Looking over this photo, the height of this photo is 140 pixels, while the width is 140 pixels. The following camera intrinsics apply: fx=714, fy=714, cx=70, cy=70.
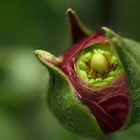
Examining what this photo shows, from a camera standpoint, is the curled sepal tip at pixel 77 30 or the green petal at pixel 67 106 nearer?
the green petal at pixel 67 106

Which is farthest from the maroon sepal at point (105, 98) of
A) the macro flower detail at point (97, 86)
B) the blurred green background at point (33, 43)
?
the blurred green background at point (33, 43)

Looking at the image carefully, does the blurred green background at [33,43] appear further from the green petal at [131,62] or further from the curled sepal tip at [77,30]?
the green petal at [131,62]

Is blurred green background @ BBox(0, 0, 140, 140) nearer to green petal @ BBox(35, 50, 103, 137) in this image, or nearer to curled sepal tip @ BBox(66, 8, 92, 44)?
curled sepal tip @ BBox(66, 8, 92, 44)

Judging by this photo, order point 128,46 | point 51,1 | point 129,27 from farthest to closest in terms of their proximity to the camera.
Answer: point 51,1 → point 129,27 → point 128,46

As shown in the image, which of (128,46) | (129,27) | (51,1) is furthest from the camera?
(51,1)

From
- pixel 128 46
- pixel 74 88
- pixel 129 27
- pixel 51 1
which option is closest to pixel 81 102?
pixel 74 88

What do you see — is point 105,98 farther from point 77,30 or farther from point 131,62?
point 77,30

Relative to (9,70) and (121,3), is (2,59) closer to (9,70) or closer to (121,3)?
(9,70)
